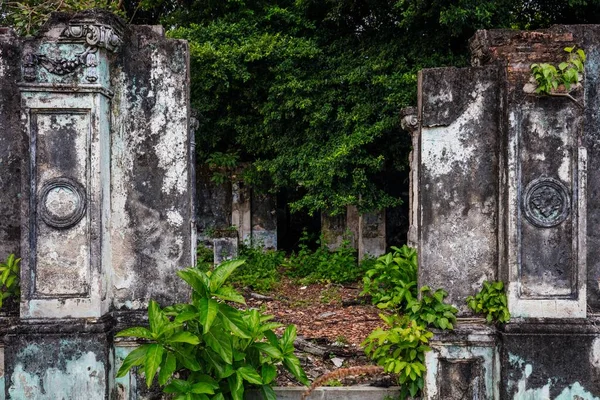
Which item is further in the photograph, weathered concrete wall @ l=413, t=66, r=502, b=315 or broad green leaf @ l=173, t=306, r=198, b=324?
weathered concrete wall @ l=413, t=66, r=502, b=315

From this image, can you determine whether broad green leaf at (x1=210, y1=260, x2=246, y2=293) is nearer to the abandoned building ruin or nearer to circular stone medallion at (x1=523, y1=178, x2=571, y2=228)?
the abandoned building ruin

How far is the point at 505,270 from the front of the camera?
4.08 m

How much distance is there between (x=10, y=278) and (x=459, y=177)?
363 centimetres

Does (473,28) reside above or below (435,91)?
above

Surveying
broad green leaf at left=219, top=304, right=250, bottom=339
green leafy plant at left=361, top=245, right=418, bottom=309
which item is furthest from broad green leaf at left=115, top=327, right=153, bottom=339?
green leafy plant at left=361, top=245, right=418, bottom=309

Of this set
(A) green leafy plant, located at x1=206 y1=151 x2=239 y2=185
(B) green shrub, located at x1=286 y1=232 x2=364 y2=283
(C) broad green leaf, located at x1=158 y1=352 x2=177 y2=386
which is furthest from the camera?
(A) green leafy plant, located at x1=206 y1=151 x2=239 y2=185

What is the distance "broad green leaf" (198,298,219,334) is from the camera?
3.43 meters

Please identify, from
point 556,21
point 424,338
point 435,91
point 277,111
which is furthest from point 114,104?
point 556,21

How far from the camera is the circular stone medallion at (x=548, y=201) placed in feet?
13.1

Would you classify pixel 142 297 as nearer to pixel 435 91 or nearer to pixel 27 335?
pixel 27 335

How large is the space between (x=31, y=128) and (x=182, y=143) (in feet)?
3.67

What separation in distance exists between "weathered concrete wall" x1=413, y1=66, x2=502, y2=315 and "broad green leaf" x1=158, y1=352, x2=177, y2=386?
2.03m

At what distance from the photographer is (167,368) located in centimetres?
351

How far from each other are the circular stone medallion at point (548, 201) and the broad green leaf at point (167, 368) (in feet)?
9.30
